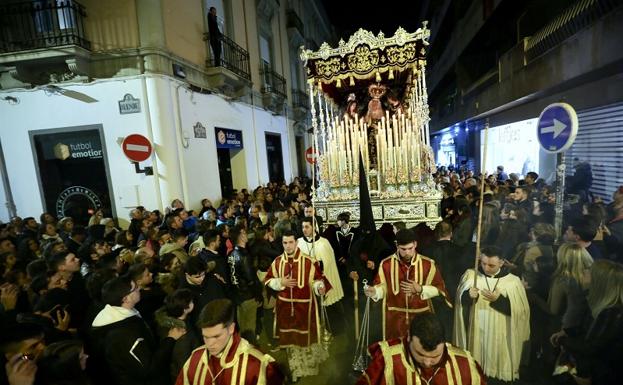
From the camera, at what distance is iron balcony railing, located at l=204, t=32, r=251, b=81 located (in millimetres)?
9773

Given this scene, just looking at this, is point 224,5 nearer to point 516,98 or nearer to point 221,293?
point 516,98

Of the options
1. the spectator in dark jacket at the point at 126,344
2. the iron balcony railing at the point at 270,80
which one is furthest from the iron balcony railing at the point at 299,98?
the spectator in dark jacket at the point at 126,344

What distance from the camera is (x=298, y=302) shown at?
3.74 metres

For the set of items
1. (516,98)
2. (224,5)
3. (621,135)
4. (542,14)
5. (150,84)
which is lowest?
(621,135)

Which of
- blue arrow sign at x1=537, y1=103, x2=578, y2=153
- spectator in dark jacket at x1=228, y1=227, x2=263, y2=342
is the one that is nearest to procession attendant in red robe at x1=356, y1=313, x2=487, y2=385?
spectator in dark jacket at x1=228, y1=227, x2=263, y2=342

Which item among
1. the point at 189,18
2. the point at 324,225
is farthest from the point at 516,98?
the point at 189,18

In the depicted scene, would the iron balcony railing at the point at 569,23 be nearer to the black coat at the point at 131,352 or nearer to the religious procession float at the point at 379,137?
the religious procession float at the point at 379,137

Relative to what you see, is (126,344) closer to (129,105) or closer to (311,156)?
(129,105)

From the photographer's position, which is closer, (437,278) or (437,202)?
(437,278)

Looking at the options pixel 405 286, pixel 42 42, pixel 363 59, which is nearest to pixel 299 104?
pixel 42 42

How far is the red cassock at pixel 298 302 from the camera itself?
146 inches

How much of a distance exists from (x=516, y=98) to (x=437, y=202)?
574cm

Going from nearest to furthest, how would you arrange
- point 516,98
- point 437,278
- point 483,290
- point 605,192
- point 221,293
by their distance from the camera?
point 483,290
point 437,278
point 221,293
point 605,192
point 516,98

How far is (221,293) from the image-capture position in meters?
3.40
